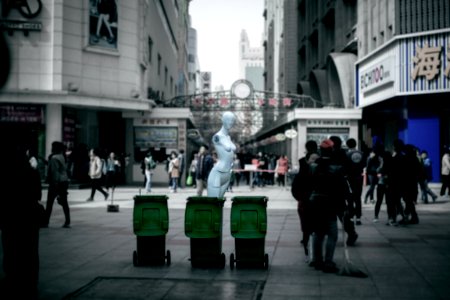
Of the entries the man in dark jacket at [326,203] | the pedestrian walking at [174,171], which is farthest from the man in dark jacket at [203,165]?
the man in dark jacket at [326,203]

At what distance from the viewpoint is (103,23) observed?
2864 cm

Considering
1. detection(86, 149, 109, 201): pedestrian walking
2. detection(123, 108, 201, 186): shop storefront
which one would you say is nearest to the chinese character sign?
detection(123, 108, 201, 186): shop storefront

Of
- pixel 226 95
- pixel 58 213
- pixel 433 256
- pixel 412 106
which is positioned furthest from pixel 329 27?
pixel 433 256

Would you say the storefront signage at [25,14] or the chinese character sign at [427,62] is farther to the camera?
the chinese character sign at [427,62]

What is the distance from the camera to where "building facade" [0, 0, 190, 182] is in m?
26.2

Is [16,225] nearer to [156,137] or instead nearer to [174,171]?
[174,171]

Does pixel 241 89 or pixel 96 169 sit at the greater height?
pixel 241 89

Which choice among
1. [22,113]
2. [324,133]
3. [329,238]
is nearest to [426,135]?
→ [324,133]

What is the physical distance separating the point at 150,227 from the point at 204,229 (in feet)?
2.51

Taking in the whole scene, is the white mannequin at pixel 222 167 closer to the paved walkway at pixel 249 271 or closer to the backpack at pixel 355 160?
the paved walkway at pixel 249 271

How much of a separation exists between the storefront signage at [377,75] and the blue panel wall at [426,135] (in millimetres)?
2374

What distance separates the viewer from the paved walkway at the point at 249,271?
645 cm

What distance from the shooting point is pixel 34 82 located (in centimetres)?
2639

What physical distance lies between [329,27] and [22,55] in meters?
30.4
